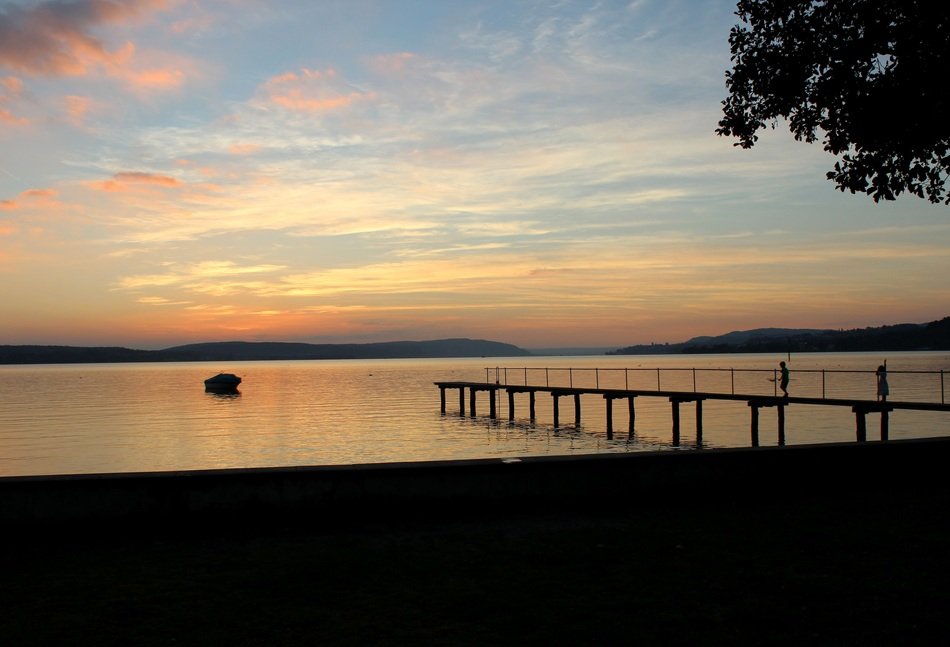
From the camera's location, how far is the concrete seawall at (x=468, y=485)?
9445mm

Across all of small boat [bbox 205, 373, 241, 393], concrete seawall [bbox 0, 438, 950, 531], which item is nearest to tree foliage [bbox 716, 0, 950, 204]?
concrete seawall [bbox 0, 438, 950, 531]

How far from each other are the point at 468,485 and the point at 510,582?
3.00m

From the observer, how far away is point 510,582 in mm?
7461

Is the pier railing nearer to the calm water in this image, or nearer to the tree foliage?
the calm water

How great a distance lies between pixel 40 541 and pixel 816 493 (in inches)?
387

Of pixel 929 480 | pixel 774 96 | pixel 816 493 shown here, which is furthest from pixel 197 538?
pixel 774 96

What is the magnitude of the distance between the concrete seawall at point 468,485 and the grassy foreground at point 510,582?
0.27 m

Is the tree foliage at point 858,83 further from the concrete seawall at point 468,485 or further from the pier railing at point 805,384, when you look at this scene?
the pier railing at point 805,384

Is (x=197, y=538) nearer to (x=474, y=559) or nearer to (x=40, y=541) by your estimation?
(x=40, y=541)

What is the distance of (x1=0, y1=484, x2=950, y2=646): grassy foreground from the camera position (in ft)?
20.1

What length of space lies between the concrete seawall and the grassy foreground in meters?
0.27

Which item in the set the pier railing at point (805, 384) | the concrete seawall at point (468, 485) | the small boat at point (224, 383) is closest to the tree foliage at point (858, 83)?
the concrete seawall at point (468, 485)

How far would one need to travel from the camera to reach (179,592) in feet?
23.7

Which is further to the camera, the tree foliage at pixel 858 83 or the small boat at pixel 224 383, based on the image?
the small boat at pixel 224 383
